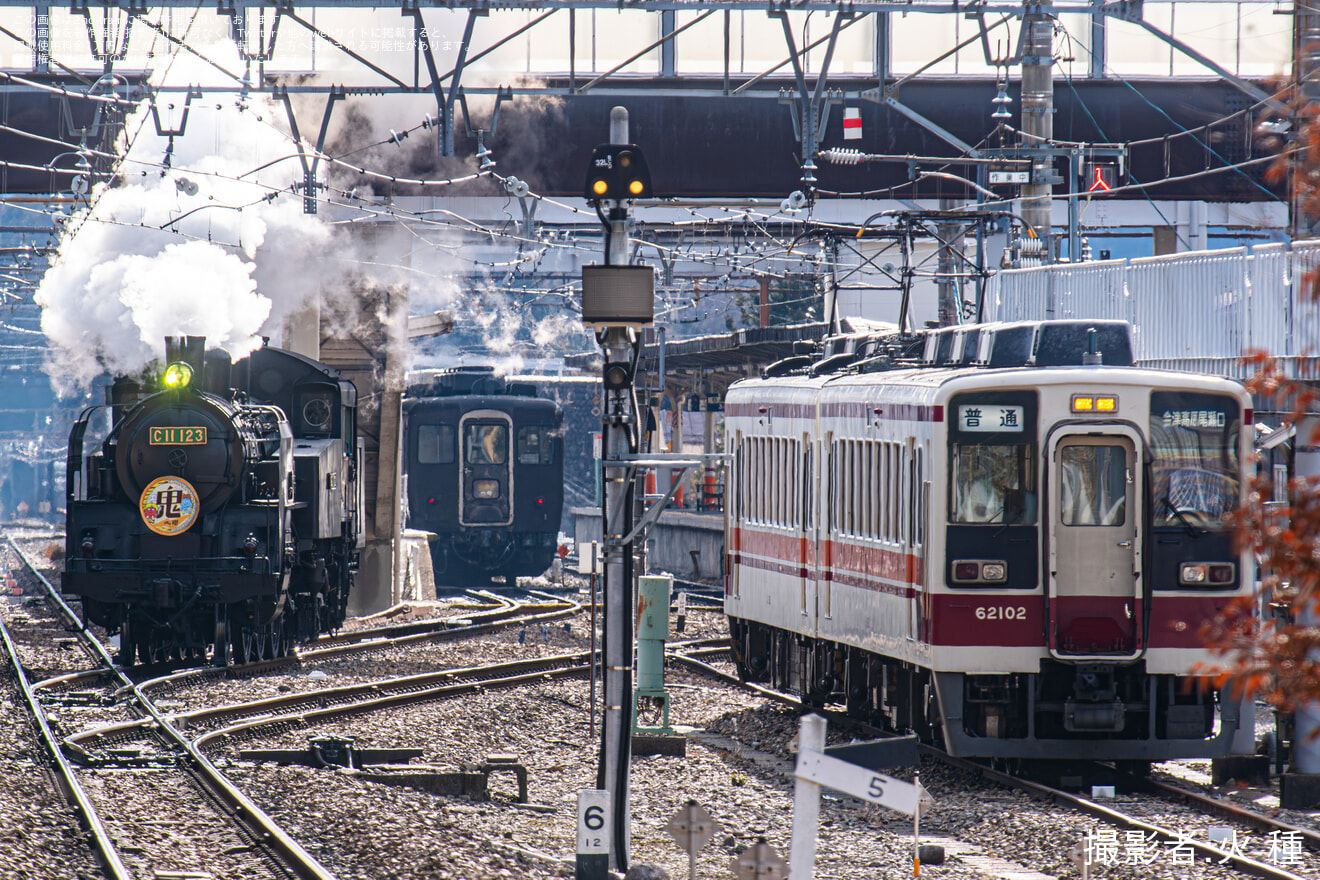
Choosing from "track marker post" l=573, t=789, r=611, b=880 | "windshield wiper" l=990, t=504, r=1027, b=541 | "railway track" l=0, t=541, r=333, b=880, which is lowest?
"railway track" l=0, t=541, r=333, b=880

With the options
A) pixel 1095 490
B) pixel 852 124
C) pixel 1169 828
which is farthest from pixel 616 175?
pixel 852 124

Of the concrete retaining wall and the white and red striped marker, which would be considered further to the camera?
the concrete retaining wall

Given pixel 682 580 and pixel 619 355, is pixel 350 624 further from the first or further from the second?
pixel 619 355

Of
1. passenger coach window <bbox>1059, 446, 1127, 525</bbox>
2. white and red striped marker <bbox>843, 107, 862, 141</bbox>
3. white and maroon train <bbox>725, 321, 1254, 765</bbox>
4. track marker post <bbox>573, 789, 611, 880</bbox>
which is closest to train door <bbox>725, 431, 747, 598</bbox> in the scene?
white and maroon train <bbox>725, 321, 1254, 765</bbox>

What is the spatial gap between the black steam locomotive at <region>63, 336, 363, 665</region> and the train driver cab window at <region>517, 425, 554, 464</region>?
42.8ft

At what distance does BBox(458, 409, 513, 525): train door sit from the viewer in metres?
33.0

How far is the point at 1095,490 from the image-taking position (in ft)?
39.4

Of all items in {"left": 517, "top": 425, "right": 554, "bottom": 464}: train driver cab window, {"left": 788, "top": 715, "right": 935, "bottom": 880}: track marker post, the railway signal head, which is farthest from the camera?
{"left": 517, "top": 425, "right": 554, "bottom": 464}: train driver cab window

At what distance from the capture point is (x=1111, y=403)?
1192cm

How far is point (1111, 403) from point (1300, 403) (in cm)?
828

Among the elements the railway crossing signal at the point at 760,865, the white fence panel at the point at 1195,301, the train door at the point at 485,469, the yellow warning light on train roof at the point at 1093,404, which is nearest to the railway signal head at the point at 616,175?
the yellow warning light on train roof at the point at 1093,404

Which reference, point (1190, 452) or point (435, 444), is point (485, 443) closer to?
point (435, 444)

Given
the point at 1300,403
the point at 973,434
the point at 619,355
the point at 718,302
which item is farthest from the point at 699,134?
the point at 718,302

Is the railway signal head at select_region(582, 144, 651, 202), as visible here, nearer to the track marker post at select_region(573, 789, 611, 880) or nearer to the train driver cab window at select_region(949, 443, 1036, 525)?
the track marker post at select_region(573, 789, 611, 880)
